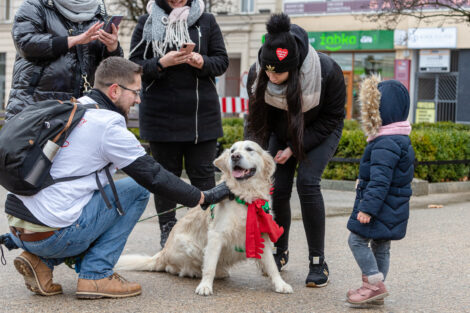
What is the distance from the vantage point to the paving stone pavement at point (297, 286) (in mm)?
3891

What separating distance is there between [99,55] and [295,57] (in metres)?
1.63

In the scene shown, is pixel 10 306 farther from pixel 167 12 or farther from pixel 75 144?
pixel 167 12

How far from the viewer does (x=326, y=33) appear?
24.1m

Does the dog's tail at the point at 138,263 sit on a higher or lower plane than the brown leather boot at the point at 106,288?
lower

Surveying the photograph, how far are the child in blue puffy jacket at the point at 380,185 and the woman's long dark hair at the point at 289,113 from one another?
49cm

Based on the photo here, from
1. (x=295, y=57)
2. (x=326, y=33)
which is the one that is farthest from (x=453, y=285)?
(x=326, y=33)

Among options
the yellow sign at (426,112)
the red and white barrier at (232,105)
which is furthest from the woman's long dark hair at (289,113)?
the yellow sign at (426,112)

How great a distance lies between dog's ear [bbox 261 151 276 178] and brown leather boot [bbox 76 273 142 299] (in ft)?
4.07

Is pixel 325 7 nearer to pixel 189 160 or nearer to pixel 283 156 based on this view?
pixel 189 160

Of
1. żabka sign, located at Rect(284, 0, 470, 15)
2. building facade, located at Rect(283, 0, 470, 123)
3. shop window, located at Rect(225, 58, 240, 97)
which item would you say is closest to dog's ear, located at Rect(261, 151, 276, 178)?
building facade, located at Rect(283, 0, 470, 123)

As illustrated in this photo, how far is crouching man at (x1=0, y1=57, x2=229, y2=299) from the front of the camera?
12.4 ft

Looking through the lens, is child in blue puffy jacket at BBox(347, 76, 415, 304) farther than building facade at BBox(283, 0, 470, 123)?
No

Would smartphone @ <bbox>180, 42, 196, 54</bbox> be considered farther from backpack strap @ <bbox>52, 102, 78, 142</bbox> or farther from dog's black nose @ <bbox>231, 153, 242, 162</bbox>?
backpack strap @ <bbox>52, 102, 78, 142</bbox>

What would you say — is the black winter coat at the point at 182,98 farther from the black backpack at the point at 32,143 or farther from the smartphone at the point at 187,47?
the black backpack at the point at 32,143
